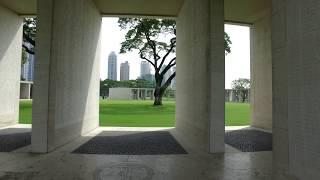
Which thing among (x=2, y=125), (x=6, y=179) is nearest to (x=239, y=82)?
(x=2, y=125)

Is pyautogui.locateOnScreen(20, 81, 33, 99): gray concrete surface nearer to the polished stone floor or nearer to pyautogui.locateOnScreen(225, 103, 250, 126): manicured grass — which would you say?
pyautogui.locateOnScreen(225, 103, 250, 126): manicured grass

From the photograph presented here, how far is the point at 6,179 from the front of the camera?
534 centimetres

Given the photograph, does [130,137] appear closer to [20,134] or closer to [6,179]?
[20,134]

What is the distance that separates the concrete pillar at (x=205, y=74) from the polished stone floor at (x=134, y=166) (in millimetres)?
723

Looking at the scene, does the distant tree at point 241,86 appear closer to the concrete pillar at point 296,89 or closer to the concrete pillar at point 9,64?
the concrete pillar at point 9,64

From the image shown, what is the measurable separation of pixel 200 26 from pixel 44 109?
178 inches

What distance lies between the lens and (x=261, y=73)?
14773 mm

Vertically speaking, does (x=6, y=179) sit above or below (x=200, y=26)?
below

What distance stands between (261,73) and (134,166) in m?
9.85

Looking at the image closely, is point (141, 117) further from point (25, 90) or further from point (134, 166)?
point (25, 90)

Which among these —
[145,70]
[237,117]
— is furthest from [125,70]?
[237,117]

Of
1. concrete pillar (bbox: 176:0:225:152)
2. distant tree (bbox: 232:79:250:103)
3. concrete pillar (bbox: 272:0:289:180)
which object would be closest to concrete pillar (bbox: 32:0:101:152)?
concrete pillar (bbox: 176:0:225:152)

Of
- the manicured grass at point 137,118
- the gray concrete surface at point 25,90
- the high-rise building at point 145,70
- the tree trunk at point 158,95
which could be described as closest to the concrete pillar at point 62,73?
the manicured grass at point 137,118

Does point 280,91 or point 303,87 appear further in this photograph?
point 280,91
